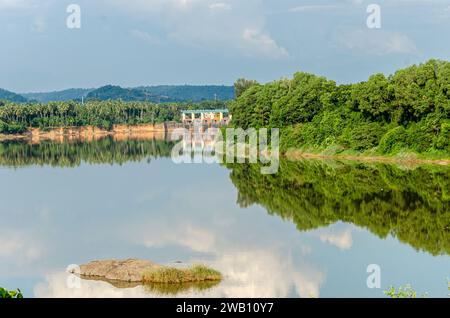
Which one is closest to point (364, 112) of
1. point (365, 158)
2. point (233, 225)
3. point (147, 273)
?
point (365, 158)

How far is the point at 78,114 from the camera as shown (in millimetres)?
87688

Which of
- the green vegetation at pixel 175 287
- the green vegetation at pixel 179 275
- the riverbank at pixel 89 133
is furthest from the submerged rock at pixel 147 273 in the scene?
the riverbank at pixel 89 133

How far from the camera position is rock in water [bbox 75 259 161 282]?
45.5 feet

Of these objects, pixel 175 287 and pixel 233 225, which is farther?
pixel 233 225

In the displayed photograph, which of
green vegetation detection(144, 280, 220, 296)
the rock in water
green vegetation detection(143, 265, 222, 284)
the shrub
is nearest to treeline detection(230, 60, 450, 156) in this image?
the shrub

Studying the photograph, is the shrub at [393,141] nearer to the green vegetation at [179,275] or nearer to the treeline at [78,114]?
the green vegetation at [179,275]

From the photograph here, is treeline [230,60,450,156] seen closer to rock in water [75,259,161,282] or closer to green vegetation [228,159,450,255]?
green vegetation [228,159,450,255]

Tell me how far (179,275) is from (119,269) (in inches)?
56.0

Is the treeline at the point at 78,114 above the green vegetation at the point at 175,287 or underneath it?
above

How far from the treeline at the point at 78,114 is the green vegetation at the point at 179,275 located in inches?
2724

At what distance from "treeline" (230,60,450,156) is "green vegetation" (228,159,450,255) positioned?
265 cm

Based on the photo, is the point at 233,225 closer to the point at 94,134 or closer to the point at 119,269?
the point at 119,269

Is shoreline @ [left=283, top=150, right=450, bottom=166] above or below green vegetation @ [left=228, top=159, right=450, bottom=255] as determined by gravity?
above

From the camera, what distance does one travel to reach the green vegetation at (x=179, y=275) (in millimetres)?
13570
